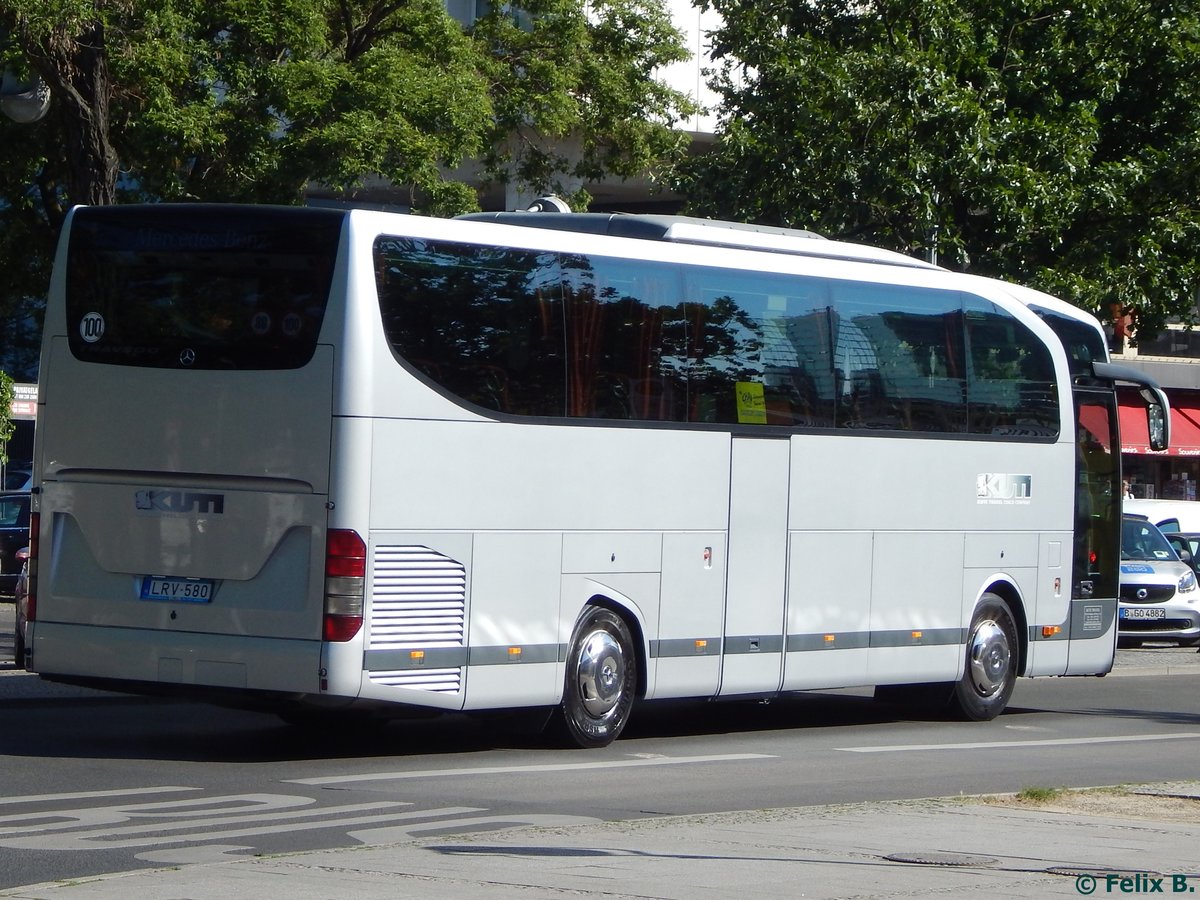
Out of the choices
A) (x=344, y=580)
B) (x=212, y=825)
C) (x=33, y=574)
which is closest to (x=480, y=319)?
(x=344, y=580)

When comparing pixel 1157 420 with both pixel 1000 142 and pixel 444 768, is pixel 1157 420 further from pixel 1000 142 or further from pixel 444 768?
pixel 444 768

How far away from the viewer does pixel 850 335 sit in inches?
612

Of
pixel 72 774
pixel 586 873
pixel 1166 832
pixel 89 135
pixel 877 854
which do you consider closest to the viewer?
pixel 586 873

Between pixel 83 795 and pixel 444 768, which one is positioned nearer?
pixel 83 795

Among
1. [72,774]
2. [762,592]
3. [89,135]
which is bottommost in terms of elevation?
A: [72,774]

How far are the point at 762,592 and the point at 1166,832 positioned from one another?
5666 mm

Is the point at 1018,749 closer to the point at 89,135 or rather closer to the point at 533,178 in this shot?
the point at 89,135

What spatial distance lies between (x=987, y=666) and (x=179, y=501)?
752 cm

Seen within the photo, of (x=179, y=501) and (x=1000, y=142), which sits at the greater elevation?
(x=1000, y=142)

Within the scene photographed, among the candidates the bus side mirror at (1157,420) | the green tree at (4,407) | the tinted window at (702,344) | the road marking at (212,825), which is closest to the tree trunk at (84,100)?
the green tree at (4,407)

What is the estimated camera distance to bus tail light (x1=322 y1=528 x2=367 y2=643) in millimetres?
11906

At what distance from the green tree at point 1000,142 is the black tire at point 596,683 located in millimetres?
11481

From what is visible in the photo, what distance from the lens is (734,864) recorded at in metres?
8.26

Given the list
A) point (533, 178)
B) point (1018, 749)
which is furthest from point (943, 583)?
point (533, 178)
